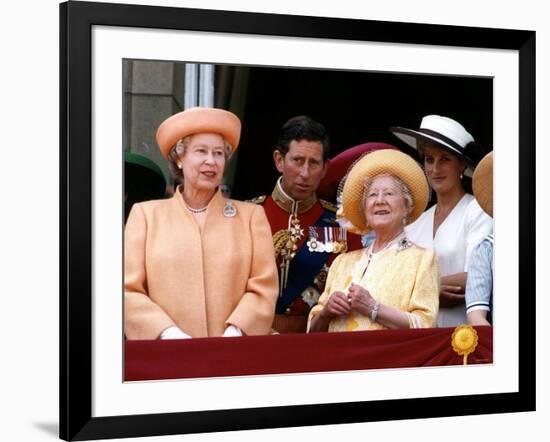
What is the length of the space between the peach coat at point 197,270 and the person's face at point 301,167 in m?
0.21

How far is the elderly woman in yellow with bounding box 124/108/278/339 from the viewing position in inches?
233

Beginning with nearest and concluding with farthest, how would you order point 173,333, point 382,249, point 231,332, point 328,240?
point 173,333, point 231,332, point 328,240, point 382,249

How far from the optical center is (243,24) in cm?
604

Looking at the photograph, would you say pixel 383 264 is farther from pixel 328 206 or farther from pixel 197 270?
pixel 197 270

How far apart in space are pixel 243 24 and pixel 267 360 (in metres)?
1.61

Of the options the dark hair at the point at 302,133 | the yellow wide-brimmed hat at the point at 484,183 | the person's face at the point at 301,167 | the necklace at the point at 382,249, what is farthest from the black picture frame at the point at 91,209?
the necklace at the point at 382,249


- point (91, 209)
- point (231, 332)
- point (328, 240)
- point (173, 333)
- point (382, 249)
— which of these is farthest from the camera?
point (382, 249)

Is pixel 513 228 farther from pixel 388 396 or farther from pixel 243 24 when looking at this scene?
pixel 243 24

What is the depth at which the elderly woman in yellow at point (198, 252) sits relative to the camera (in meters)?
5.91

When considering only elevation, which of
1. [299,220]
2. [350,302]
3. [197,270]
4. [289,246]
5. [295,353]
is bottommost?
[295,353]

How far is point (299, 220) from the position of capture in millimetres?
6203

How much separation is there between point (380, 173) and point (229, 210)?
2.70 ft

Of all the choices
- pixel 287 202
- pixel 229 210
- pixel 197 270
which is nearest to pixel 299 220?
pixel 287 202

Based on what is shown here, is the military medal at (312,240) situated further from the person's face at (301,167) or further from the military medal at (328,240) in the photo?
the person's face at (301,167)
